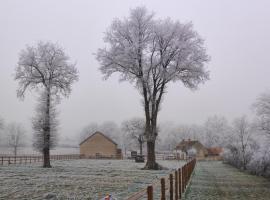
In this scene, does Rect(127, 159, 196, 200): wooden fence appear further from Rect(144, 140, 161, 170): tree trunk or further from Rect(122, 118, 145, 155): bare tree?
Rect(122, 118, 145, 155): bare tree

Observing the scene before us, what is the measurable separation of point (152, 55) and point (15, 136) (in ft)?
366

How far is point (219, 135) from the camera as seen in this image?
141375mm

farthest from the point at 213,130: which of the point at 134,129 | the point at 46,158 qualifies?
the point at 46,158

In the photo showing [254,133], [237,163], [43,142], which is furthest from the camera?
[254,133]

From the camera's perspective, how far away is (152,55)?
34.9 meters

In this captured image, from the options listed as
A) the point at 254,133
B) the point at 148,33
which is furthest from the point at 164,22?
the point at 254,133

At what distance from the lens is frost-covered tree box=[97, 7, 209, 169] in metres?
34.3

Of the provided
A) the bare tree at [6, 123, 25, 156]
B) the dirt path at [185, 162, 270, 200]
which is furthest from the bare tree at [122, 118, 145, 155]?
the dirt path at [185, 162, 270, 200]

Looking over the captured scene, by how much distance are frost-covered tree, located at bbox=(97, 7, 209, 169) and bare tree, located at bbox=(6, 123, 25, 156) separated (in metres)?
101

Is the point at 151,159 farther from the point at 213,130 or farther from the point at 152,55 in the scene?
the point at 213,130

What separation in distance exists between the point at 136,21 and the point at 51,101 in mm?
13953

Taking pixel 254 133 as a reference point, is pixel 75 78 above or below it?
above

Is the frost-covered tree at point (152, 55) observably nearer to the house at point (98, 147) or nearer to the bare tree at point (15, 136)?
the house at point (98, 147)

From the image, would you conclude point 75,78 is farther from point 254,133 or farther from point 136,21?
point 254,133
